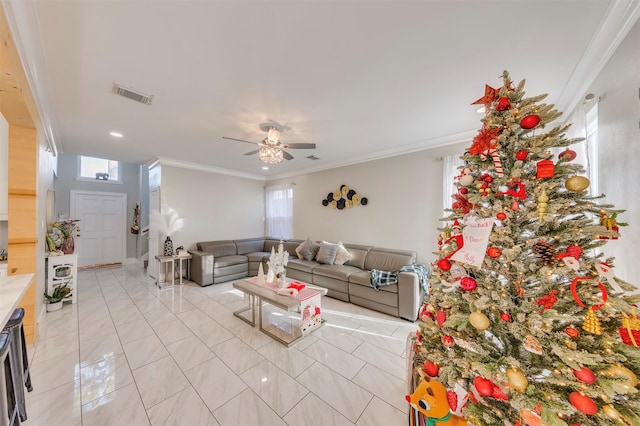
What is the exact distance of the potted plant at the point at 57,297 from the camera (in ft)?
10.5

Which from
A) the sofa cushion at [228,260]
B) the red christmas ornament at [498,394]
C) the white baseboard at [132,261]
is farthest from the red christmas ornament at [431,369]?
the white baseboard at [132,261]

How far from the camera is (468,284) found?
112cm

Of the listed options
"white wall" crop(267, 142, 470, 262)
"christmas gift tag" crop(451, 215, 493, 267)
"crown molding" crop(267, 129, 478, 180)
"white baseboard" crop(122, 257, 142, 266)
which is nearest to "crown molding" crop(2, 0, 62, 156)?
"christmas gift tag" crop(451, 215, 493, 267)

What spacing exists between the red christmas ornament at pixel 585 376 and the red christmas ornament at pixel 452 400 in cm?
53

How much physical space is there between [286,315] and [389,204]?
2599 mm

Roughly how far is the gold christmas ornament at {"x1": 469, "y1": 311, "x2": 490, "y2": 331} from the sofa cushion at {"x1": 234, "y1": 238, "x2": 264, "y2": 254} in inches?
209

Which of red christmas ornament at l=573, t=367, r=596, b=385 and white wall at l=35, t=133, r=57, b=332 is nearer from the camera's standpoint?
red christmas ornament at l=573, t=367, r=596, b=385

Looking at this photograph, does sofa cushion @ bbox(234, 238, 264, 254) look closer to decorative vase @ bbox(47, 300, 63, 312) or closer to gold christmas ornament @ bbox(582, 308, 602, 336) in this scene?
decorative vase @ bbox(47, 300, 63, 312)

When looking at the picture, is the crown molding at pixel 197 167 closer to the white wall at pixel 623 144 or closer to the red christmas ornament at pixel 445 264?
the red christmas ornament at pixel 445 264

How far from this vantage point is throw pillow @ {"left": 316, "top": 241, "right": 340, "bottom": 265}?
4387 mm

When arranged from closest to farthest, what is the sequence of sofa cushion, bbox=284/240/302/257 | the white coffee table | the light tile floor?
the light tile floor → the white coffee table → sofa cushion, bbox=284/240/302/257

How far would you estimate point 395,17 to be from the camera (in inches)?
56.1

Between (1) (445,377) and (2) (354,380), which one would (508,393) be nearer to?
(1) (445,377)

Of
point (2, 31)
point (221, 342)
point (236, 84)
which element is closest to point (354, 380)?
point (221, 342)
